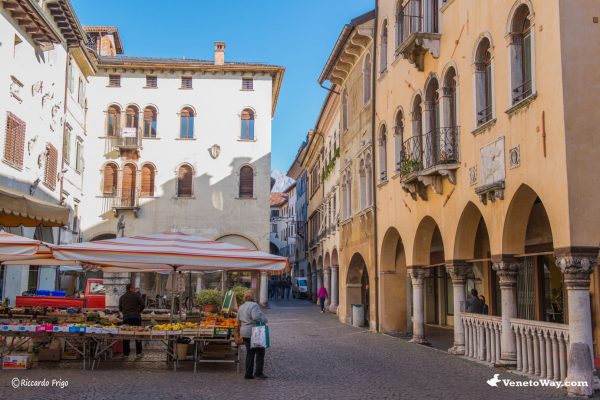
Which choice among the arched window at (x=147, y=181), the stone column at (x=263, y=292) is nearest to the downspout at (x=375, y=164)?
the stone column at (x=263, y=292)

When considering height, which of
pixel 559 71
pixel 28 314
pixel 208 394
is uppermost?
pixel 559 71

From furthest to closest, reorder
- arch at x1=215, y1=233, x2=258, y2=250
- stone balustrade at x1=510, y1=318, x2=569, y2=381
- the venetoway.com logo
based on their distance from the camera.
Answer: arch at x1=215, y1=233, x2=258, y2=250
stone balustrade at x1=510, y1=318, x2=569, y2=381
the venetoway.com logo

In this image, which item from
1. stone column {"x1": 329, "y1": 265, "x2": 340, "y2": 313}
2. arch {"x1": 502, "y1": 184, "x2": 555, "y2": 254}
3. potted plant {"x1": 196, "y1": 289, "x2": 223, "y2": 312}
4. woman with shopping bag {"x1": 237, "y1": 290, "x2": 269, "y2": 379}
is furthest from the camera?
stone column {"x1": 329, "y1": 265, "x2": 340, "y2": 313}

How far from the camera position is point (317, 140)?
1827 inches

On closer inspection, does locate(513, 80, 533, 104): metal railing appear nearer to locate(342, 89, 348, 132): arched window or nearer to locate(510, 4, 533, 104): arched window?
locate(510, 4, 533, 104): arched window

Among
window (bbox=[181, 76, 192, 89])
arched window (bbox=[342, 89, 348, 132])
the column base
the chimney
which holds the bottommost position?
the column base

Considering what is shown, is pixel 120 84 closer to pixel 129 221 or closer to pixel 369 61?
pixel 129 221

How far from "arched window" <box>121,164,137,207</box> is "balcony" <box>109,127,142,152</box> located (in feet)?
3.90

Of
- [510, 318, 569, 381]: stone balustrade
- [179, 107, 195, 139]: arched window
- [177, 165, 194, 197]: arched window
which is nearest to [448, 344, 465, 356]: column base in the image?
[510, 318, 569, 381]: stone balustrade

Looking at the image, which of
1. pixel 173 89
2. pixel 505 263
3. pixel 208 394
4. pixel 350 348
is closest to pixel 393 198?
pixel 350 348

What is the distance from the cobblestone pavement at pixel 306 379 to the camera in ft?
36.5

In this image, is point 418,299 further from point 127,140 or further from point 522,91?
point 127,140

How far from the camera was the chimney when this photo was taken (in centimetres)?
4562

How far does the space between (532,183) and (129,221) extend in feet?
110
